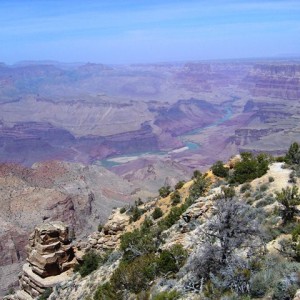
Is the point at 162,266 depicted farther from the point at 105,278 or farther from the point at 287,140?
the point at 287,140

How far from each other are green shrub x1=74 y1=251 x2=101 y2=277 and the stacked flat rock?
2.04 meters

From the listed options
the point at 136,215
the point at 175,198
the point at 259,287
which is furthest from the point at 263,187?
the point at 136,215

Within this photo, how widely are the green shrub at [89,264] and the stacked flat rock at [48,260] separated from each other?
6.70 feet

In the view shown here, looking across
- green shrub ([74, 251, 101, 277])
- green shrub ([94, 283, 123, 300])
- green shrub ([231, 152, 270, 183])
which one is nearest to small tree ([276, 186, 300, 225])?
green shrub ([231, 152, 270, 183])

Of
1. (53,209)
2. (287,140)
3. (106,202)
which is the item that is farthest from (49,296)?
(287,140)

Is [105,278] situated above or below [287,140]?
above

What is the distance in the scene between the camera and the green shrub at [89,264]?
888 inches

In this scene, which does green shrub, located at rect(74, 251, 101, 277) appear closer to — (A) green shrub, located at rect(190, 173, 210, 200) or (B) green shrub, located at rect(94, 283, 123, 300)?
(A) green shrub, located at rect(190, 173, 210, 200)

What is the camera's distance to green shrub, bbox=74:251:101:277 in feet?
74.0

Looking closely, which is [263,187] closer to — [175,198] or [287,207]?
[287,207]

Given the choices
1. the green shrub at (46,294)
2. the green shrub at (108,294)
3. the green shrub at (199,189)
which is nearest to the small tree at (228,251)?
the green shrub at (108,294)

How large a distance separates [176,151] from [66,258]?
6785 inches

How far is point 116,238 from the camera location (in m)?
25.3

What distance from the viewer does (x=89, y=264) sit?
2277 cm
